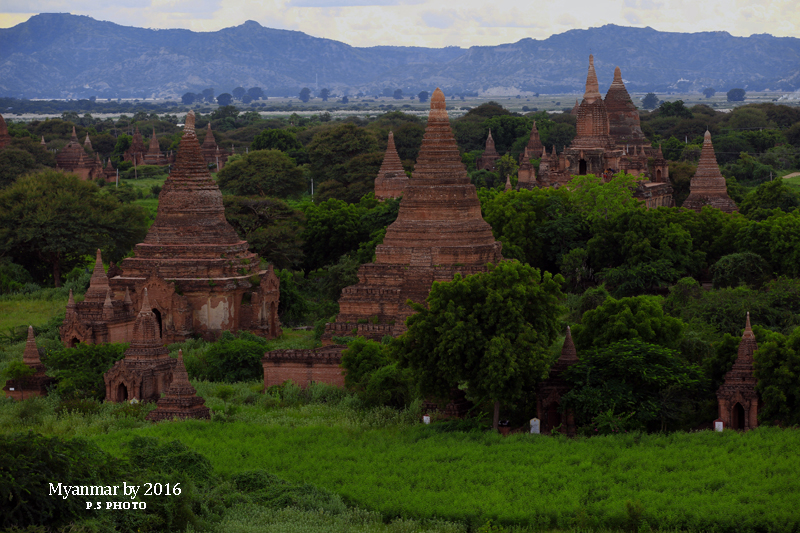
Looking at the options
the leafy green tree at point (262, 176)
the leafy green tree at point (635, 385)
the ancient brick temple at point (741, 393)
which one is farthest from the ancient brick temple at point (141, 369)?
the leafy green tree at point (262, 176)

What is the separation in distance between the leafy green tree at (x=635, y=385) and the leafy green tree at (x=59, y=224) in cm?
3366

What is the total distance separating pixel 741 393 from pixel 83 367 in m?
18.5

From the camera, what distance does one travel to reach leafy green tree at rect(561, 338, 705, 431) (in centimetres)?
3072

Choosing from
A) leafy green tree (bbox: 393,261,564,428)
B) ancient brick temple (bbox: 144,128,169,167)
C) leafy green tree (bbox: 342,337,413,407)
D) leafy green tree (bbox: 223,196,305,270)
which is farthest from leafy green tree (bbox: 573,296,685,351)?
ancient brick temple (bbox: 144,128,169,167)

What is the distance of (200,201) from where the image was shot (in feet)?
152

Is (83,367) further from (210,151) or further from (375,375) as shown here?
(210,151)

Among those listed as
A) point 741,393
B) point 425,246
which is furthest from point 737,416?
point 425,246

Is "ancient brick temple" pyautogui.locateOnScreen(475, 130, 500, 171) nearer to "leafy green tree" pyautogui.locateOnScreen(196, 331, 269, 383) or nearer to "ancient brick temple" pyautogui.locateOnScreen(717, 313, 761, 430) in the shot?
"leafy green tree" pyautogui.locateOnScreen(196, 331, 269, 383)

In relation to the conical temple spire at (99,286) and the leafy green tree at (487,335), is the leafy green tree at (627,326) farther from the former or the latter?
the conical temple spire at (99,286)

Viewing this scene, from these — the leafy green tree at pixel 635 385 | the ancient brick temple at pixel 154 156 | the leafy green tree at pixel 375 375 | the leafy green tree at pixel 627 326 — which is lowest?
the ancient brick temple at pixel 154 156

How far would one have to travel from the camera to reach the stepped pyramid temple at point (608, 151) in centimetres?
6619

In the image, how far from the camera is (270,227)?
56625 millimetres

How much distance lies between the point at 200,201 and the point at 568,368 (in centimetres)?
1892

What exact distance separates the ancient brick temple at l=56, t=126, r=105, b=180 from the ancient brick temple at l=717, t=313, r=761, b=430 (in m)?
85.6
